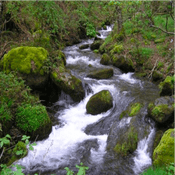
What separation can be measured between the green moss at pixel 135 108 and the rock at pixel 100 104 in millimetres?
1049

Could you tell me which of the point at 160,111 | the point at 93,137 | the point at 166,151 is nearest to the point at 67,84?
the point at 93,137

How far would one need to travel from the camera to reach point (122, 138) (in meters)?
5.61

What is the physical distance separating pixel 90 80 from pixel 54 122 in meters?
3.73

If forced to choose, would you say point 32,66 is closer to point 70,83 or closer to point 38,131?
point 70,83

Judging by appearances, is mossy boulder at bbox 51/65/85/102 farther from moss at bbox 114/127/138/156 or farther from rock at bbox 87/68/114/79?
moss at bbox 114/127/138/156

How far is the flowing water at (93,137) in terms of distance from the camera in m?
4.89

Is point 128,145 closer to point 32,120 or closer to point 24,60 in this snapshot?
point 32,120

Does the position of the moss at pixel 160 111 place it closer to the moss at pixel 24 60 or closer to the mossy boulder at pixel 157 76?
the mossy boulder at pixel 157 76

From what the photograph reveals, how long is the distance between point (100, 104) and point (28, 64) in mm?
3888

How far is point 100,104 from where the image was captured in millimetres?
7316

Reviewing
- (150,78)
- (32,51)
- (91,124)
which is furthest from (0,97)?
(150,78)

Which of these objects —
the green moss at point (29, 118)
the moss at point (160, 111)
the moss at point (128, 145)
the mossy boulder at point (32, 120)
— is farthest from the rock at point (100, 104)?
the green moss at point (29, 118)

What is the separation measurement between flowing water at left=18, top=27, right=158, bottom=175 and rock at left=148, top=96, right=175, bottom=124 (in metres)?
0.37

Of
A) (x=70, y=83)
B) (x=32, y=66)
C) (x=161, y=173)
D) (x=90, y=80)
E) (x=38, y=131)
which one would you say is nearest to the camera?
(x=161, y=173)
